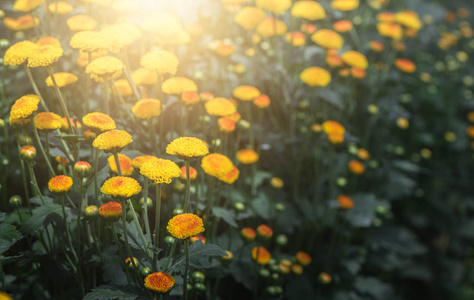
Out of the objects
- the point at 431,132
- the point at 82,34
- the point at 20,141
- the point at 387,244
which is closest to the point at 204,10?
the point at 82,34

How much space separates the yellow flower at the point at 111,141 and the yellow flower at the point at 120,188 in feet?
0.24

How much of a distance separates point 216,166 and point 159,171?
28cm

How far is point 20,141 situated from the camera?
3.48 ft

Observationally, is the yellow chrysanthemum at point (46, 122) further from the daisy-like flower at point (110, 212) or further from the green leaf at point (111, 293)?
the green leaf at point (111, 293)

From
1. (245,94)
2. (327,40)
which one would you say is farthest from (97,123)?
(327,40)

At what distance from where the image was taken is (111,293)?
0.83 meters

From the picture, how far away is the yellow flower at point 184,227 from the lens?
81 centimetres

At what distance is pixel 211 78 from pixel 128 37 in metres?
0.78

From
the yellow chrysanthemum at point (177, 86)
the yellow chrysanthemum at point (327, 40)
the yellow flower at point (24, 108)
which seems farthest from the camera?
the yellow chrysanthemum at point (327, 40)

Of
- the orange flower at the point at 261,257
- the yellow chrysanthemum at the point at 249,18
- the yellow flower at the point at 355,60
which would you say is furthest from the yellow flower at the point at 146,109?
the yellow flower at the point at 355,60

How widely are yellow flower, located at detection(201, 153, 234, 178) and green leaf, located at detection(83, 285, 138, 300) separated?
0.36 m

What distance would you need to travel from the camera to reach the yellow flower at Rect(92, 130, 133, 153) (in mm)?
841

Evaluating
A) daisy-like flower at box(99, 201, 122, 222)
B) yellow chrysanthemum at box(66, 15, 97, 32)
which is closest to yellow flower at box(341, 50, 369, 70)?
yellow chrysanthemum at box(66, 15, 97, 32)

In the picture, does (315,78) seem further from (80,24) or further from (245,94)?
(80,24)
